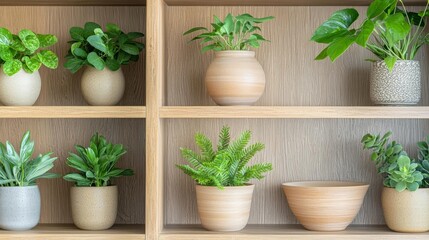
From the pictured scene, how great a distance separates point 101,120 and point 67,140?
5.1 inches

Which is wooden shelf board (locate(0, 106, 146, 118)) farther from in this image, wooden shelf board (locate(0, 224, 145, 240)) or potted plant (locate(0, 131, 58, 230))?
wooden shelf board (locate(0, 224, 145, 240))

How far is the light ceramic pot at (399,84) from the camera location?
7.16 ft

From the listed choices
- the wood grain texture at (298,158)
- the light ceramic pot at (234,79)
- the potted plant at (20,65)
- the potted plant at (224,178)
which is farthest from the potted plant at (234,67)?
the potted plant at (20,65)

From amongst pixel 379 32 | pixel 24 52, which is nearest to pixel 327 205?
pixel 379 32

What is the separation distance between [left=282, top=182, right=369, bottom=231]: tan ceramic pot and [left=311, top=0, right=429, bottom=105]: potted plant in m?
0.29

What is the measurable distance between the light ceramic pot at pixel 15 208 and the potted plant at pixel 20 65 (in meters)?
0.26

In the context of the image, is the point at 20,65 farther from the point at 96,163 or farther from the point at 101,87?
the point at 96,163

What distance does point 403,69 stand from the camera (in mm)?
2188

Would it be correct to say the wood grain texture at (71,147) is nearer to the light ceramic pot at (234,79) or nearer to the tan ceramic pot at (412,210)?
the light ceramic pot at (234,79)

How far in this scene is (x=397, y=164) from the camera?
2.17 meters

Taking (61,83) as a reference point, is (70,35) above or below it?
above

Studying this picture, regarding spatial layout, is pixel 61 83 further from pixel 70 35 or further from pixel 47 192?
pixel 47 192

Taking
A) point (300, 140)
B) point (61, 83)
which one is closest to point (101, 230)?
point (61, 83)

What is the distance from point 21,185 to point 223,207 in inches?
23.8
